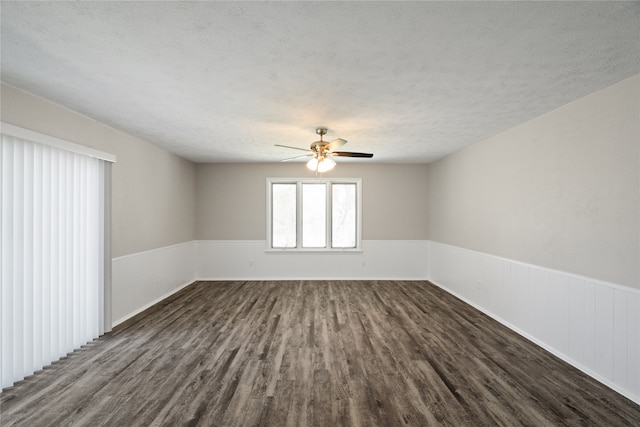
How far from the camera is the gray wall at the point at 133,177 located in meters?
2.80

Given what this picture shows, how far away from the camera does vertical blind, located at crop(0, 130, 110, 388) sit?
8.45ft

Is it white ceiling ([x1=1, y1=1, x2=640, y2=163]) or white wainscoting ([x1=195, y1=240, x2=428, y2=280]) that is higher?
white ceiling ([x1=1, y1=1, x2=640, y2=163])

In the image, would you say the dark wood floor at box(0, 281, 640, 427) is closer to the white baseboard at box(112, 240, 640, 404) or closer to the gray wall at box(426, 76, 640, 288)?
the white baseboard at box(112, 240, 640, 404)

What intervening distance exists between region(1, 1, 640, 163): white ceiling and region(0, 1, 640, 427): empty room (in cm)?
2

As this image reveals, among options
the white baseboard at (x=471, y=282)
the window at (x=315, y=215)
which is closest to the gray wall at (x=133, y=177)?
the white baseboard at (x=471, y=282)

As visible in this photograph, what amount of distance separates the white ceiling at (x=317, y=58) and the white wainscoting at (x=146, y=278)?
77.3 inches

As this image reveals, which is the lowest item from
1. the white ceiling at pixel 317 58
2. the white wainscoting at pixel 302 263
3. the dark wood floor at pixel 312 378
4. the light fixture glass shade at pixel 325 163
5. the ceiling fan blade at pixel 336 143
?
the dark wood floor at pixel 312 378

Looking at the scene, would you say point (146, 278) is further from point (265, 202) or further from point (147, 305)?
point (265, 202)

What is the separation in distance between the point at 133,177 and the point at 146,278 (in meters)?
1.54

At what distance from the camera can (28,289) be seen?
108 inches

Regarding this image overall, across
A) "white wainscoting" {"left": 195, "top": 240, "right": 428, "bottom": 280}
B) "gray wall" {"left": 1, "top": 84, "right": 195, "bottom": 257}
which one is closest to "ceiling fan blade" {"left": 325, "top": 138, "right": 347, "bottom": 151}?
"gray wall" {"left": 1, "top": 84, "right": 195, "bottom": 257}

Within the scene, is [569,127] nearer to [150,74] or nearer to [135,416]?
[150,74]

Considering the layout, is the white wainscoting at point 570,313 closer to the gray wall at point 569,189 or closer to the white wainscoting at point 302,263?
the gray wall at point 569,189

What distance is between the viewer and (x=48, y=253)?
2975 millimetres
